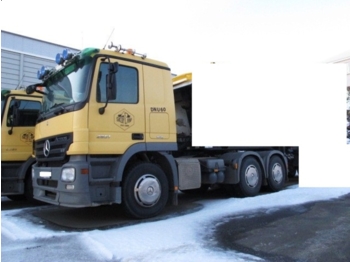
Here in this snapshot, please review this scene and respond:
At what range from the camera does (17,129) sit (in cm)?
693

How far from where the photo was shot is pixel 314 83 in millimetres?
5887

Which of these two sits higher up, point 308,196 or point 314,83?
point 314,83

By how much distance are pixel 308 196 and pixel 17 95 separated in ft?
21.7

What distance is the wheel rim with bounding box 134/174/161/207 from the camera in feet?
17.5

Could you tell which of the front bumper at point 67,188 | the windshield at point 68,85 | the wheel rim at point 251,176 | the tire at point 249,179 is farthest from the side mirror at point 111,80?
the wheel rim at point 251,176

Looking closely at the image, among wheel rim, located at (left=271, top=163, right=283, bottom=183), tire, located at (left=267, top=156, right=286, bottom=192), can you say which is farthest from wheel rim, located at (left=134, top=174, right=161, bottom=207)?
wheel rim, located at (left=271, top=163, right=283, bottom=183)

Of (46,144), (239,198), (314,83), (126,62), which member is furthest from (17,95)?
(314,83)

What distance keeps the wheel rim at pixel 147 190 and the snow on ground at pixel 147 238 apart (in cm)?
38

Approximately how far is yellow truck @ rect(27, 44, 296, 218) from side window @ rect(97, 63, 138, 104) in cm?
1

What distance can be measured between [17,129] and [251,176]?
5192 mm

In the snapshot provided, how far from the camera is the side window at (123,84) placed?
5031 mm

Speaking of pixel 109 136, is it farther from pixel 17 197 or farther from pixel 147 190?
pixel 17 197

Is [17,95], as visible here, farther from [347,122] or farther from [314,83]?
[347,122]

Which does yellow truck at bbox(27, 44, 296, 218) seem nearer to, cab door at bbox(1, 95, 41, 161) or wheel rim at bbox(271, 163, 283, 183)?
cab door at bbox(1, 95, 41, 161)
